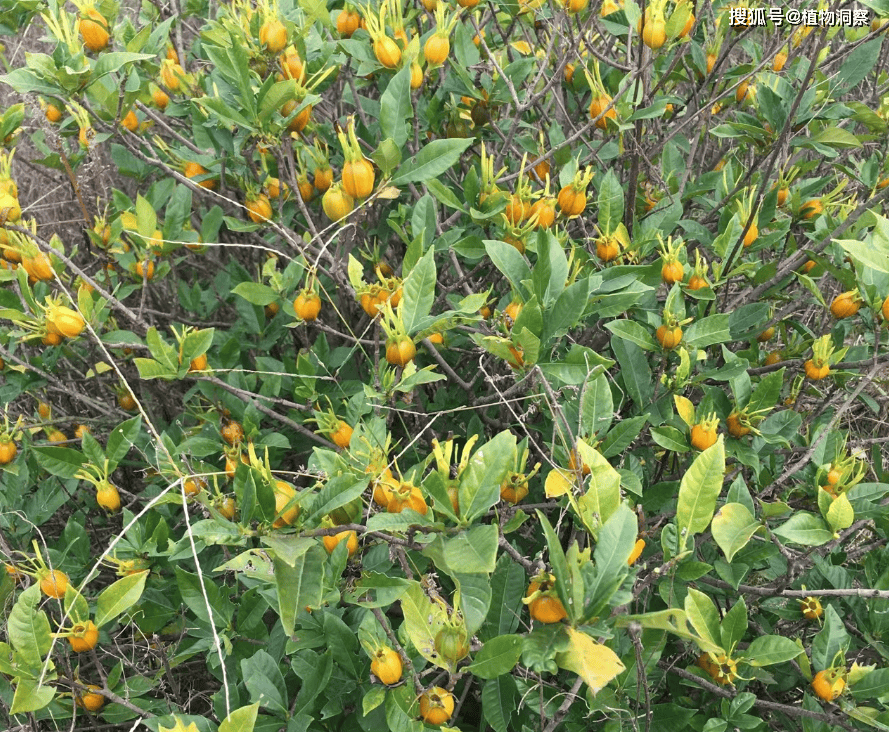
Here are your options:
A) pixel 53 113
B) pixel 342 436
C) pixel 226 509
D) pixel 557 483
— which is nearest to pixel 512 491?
pixel 557 483

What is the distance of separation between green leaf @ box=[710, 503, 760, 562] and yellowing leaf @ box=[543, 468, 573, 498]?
231 mm

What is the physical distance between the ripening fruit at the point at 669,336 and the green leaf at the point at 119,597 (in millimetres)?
1059

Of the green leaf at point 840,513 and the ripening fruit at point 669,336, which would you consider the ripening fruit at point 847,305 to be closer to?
the ripening fruit at point 669,336

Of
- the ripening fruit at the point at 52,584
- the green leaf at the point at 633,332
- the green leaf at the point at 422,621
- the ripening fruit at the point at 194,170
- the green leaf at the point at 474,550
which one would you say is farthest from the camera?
the ripening fruit at the point at 194,170

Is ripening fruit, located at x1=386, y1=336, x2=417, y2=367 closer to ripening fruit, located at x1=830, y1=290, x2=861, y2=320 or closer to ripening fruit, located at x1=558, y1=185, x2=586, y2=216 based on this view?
ripening fruit, located at x1=558, y1=185, x2=586, y2=216

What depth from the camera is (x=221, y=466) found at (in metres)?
1.73

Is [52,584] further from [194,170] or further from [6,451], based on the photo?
[194,170]

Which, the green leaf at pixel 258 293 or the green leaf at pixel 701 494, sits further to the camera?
the green leaf at pixel 258 293

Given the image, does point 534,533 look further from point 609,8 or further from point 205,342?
point 609,8

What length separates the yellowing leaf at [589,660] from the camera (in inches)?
31.4

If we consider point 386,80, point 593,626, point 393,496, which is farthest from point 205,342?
point 593,626

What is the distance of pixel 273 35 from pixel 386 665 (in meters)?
1.16

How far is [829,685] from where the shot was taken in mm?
1209

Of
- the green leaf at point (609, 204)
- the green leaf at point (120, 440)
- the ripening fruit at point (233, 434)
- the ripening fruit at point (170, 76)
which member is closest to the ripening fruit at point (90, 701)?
the green leaf at point (120, 440)
